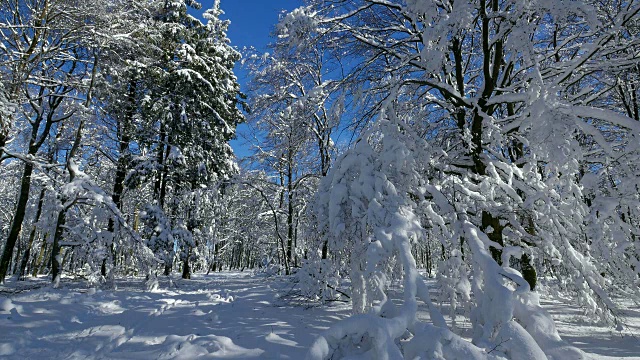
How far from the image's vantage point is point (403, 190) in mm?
3598

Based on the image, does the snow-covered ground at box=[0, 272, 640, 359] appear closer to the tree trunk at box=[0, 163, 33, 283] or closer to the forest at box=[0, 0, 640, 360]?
the forest at box=[0, 0, 640, 360]

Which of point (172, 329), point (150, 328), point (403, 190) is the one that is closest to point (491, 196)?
point (403, 190)

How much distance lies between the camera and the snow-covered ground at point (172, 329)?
12.8 feet

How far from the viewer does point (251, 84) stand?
9.07 meters

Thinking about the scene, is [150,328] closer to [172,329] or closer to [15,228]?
[172,329]

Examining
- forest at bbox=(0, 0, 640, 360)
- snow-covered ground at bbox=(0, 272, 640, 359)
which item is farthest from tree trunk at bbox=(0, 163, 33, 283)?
snow-covered ground at bbox=(0, 272, 640, 359)

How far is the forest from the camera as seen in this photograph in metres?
3.06

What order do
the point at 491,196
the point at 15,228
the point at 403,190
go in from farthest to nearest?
the point at 15,228 → the point at 491,196 → the point at 403,190

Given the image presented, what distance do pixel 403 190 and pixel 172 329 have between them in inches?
161

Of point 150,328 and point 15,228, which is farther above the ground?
point 15,228

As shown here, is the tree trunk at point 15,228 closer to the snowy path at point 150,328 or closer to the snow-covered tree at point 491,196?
the snowy path at point 150,328

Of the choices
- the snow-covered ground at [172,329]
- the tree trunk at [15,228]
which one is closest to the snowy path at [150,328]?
the snow-covered ground at [172,329]

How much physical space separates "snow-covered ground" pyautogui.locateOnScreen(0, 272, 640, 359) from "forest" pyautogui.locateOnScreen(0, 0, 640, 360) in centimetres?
4

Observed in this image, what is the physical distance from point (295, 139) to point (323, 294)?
13.0ft
